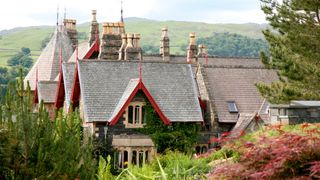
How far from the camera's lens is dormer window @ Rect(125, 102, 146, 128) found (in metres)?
37.3

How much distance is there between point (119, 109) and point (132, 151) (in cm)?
211

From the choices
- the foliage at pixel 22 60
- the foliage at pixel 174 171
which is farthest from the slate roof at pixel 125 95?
the foliage at pixel 22 60

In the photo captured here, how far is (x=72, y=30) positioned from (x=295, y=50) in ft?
85.6

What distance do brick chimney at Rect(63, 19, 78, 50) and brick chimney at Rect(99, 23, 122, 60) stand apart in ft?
38.0

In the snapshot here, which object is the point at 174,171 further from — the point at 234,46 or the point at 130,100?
the point at 234,46

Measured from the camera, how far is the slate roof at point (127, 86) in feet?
123

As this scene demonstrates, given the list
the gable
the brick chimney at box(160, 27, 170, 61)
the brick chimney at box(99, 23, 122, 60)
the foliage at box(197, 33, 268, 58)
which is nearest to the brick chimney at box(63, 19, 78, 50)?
the brick chimney at box(160, 27, 170, 61)

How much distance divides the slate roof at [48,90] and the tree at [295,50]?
45.8 ft

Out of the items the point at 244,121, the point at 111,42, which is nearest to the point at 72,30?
the point at 111,42

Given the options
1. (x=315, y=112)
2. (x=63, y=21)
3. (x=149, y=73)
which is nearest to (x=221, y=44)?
(x=63, y=21)

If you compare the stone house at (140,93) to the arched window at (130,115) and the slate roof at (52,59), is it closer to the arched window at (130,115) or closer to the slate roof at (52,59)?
the arched window at (130,115)

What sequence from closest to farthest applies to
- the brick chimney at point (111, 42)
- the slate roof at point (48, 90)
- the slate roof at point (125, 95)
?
the slate roof at point (125, 95)
the brick chimney at point (111, 42)
the slate roof at point (48, 90)

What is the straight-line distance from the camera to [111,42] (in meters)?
44.6

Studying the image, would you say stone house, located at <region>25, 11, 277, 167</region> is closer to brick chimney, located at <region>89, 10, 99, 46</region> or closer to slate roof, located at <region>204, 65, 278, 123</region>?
slate roof, located at <region>204, 65, 278, 123</region>
